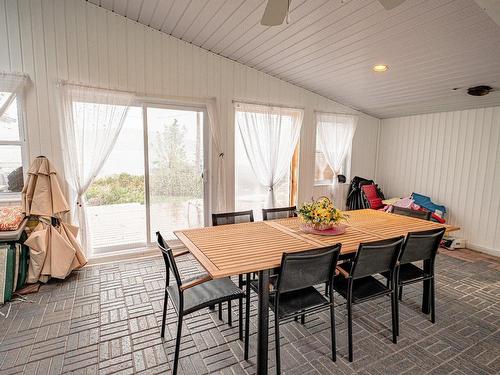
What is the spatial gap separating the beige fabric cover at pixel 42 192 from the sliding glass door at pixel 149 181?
47 cm

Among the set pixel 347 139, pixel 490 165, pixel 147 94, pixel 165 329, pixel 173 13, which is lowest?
pixel 165 329

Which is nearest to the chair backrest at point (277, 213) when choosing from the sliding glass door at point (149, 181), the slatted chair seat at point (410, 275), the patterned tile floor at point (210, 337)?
the patterned tile floor at point (210, 337)

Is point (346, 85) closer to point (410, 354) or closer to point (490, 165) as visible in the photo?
point (490, 165)

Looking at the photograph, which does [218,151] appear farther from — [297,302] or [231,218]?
[297,302]

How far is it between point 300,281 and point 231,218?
1219mm

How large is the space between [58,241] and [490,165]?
5708 millimetres

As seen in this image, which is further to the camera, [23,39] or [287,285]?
[23,39]

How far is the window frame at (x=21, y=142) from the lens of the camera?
3.02 metres

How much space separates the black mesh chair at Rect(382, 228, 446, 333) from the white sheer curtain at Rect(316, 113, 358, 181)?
276cm

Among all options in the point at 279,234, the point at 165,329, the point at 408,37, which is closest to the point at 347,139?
the point at 408,37

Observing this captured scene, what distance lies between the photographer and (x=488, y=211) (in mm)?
4008

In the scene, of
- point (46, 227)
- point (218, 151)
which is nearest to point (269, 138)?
point (218, 151)

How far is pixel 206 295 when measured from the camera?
196 centimetres

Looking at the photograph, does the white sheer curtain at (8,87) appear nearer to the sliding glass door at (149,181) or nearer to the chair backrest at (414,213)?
the sliding glass door at (149,181)
